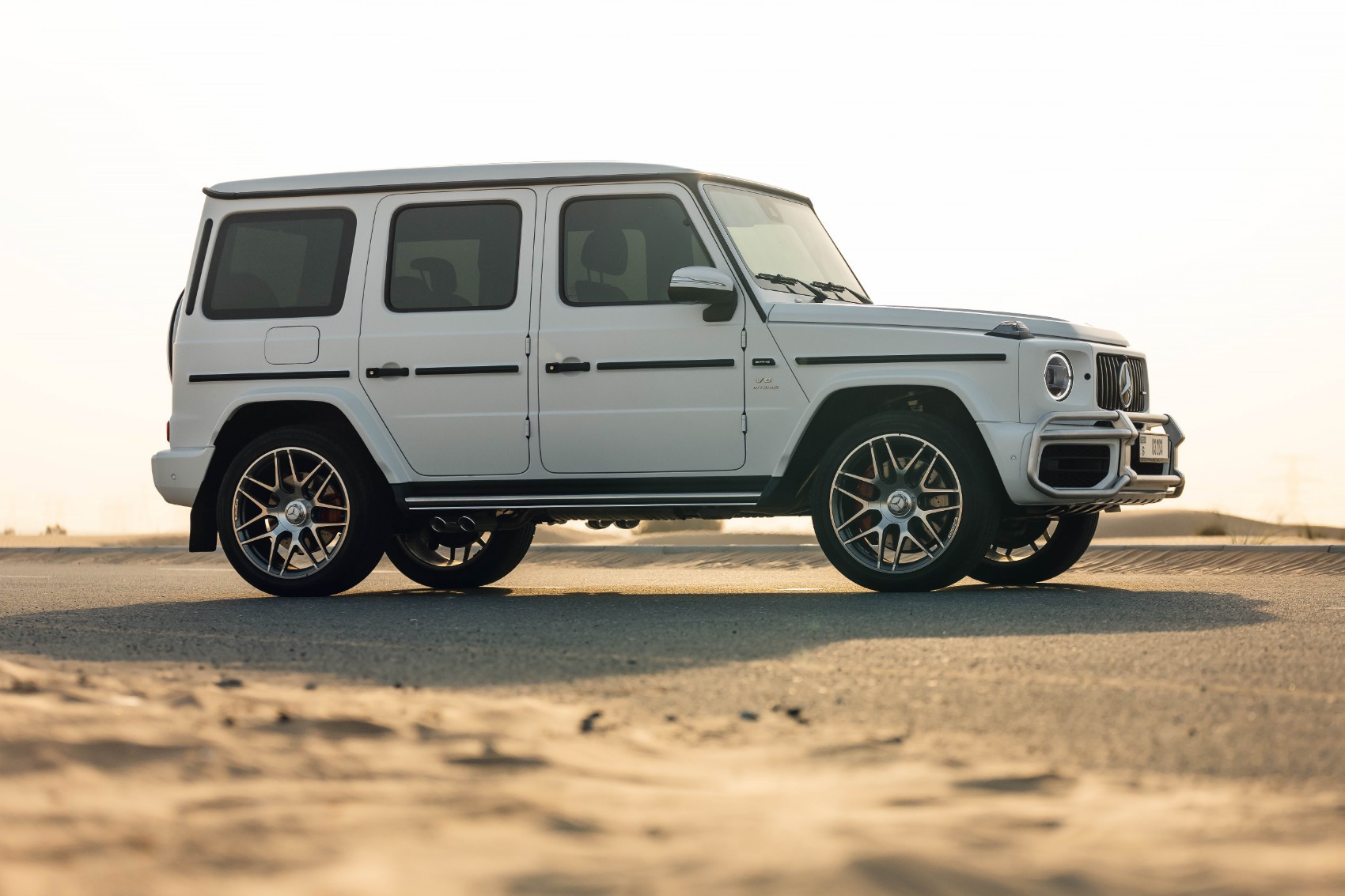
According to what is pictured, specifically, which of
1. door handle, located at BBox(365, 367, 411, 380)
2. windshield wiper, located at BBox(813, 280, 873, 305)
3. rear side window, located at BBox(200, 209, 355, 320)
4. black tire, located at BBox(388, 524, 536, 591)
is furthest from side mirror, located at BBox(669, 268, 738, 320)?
black tire, located at BBox(388, 524, 536, 591)

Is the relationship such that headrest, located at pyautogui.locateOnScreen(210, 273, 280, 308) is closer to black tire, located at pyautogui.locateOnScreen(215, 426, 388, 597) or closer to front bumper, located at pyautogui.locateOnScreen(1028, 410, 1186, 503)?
black tire, located at pyautogui.locateOnScreen(215, 426, 388, 597)

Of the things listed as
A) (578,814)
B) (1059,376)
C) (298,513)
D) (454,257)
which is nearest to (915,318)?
(1059,376)

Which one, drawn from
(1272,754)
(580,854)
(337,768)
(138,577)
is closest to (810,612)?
(1272,754)

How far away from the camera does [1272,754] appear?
11.4 feet

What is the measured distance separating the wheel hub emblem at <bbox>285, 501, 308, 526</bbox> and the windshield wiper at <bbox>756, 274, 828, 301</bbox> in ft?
9.86

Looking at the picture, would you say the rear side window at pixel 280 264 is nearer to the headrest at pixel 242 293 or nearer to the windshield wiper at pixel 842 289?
the headrest at pixel 242 293

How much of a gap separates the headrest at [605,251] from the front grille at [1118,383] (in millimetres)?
2703

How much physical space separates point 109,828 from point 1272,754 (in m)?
2.52

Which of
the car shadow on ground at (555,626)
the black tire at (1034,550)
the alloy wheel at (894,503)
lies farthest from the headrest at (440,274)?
the black tire at (1034,550)

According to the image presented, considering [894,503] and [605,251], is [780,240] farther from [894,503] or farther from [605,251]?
[894,503]

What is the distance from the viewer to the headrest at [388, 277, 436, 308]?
8789 mm

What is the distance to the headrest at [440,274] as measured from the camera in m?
8.77

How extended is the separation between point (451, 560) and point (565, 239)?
8.74ft

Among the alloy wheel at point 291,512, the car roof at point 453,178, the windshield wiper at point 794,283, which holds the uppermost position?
the car roof at point 453,178
